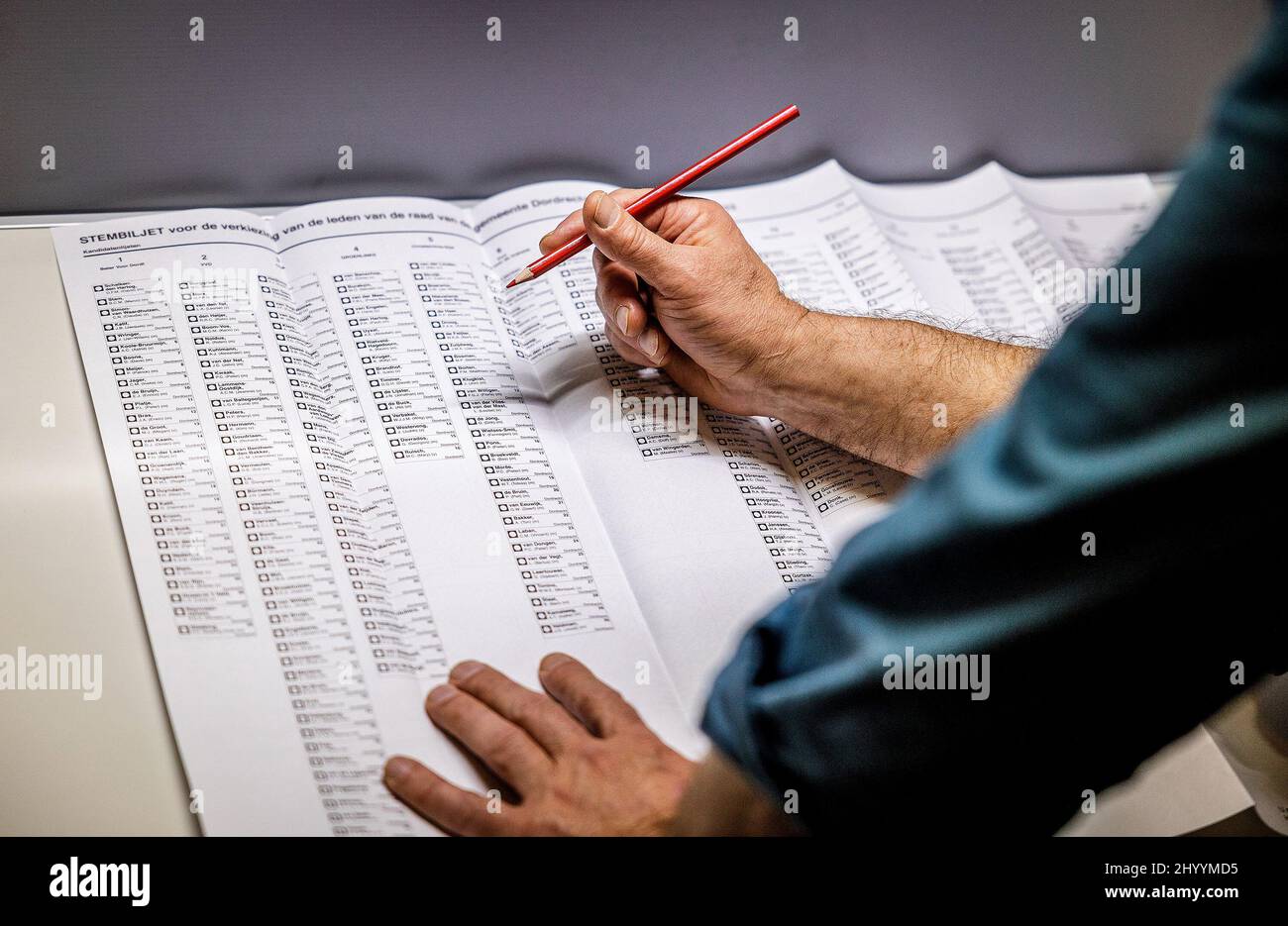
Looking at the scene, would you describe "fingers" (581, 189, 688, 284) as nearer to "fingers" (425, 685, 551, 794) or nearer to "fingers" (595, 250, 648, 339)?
"fingers" (595, 250, 648, 339)

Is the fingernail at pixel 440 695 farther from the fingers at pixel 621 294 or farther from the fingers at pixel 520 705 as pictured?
the fingers at pixel 621 294

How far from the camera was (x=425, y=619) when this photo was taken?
0.58 m

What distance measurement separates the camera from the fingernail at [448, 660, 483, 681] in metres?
0.56

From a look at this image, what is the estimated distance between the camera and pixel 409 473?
0.64 m

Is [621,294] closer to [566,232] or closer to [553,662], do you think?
[566,232]

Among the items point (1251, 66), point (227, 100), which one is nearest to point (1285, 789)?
point (1251, 66)

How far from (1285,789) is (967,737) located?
357mm

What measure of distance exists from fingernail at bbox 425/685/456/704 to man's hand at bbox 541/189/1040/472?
28 centimetres

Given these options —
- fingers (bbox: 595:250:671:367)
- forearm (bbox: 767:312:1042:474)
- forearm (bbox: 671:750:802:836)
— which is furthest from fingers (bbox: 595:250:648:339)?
forearm (bbox: 671:750:802:836)

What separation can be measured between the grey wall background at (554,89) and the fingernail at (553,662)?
17.5 inches

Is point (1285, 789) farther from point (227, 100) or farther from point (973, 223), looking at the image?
point (227, 100)

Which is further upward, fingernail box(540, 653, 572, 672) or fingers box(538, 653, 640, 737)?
fingernail box(540, 653, 572, 672)
